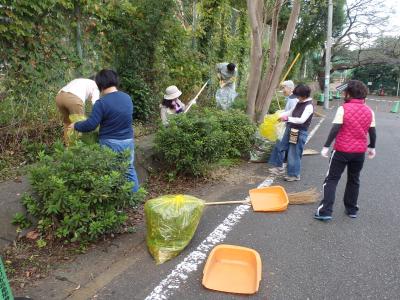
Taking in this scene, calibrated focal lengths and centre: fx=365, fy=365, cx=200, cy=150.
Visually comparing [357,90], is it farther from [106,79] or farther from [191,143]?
[106,79]

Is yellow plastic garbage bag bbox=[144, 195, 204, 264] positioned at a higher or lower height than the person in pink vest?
lower

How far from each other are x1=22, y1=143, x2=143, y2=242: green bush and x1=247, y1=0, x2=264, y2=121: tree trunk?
16.1ft

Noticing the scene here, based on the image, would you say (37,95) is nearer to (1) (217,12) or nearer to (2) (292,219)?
(2) (292,219)

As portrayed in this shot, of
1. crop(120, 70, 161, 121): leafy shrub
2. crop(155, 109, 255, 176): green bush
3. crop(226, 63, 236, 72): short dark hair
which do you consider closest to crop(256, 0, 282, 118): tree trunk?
crop(226, 63, 236, 72): short dark hair

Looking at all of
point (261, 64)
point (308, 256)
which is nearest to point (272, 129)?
point (261, 64)

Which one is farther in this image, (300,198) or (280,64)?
(280,64)

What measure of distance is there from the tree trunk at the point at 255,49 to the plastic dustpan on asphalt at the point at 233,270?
4.84 m

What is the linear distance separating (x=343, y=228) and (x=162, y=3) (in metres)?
5.22

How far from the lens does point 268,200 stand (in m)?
4.80

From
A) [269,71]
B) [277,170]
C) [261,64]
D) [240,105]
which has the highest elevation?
[261,64]

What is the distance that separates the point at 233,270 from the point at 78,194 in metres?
1.54

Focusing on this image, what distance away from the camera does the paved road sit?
2.95 metres

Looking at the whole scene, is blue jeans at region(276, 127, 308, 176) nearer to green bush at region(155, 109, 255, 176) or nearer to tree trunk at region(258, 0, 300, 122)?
green bush at region(155, 109, 255, 176)

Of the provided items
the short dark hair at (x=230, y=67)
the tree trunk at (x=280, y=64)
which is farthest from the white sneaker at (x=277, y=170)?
the short dark hair at (x=230, y=67)
